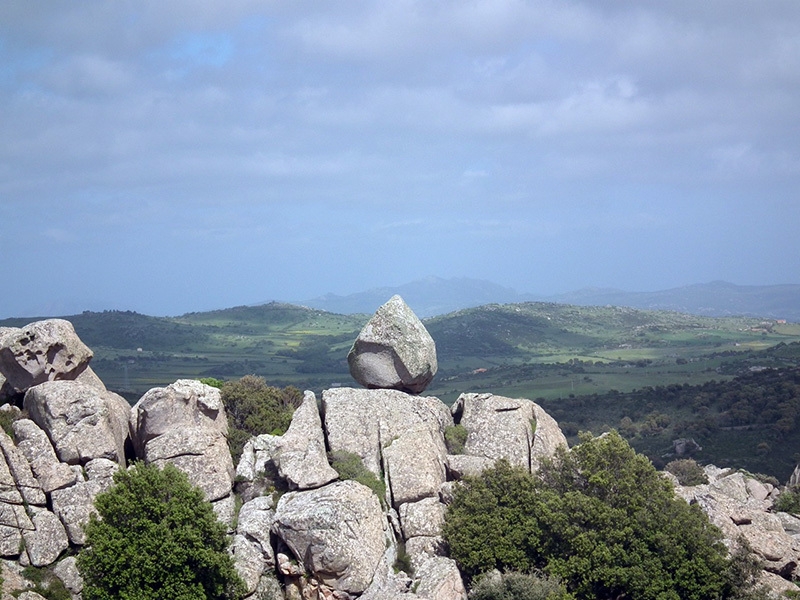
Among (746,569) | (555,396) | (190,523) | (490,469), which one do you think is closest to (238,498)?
(190,523)

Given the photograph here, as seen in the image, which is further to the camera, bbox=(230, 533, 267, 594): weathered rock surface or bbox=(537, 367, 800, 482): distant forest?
bbox=(537, 367, 800, 482): distant forest

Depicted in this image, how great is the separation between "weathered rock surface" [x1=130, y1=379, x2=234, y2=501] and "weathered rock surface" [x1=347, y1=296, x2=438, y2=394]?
8.16 metres

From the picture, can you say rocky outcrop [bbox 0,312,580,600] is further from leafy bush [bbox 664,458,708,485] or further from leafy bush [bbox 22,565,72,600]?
leafy bush [bbox 664,458,708,485]

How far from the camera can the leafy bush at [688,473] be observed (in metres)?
43.2

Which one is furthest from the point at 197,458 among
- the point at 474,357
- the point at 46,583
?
the point at 474,357

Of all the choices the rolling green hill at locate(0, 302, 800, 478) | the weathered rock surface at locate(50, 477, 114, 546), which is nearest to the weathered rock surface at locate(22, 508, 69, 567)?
the weathered rock surface at locate(50, 477, 114, 546)

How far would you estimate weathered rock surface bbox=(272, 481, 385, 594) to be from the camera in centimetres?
2717

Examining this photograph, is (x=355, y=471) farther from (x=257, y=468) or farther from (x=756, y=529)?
(x=756, y=529)

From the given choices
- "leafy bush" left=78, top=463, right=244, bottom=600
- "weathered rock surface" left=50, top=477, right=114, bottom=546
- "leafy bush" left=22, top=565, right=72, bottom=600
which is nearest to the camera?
"leafy bush" left=78, top=463, right=244, bottom=600

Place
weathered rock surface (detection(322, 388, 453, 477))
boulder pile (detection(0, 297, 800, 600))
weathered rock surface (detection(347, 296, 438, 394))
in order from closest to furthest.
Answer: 1. boulder pile (detection(0, 297, 800, 600))
2. weathered rock surface (detection(322, 388, 453, 477))
3. weathered rock surface (detection(347, 296, 438, 394))

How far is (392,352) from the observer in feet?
128

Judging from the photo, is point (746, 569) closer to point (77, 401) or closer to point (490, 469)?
point (490, 469)

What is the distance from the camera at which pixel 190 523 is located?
1040 inches

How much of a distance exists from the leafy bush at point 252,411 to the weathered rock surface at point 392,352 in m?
4.65
